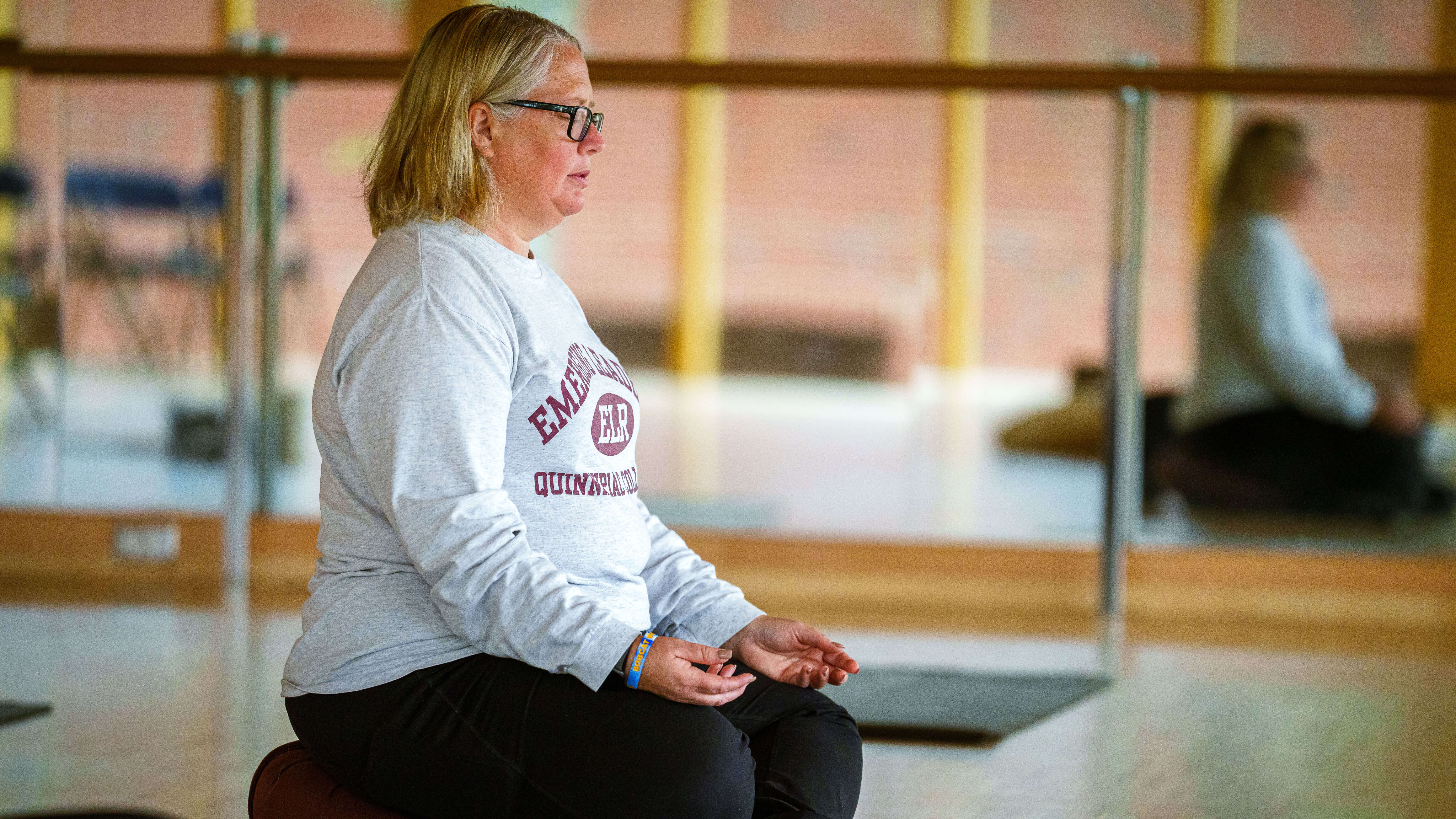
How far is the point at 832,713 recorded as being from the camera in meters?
1.58

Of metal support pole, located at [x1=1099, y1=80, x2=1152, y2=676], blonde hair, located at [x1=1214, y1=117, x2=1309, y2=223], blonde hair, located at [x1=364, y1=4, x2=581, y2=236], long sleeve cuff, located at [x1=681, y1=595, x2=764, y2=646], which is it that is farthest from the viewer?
blonde hair, located at [x1=1214, y1=117, x2=1309, y2=223]

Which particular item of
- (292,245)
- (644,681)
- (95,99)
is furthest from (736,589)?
(95,99)

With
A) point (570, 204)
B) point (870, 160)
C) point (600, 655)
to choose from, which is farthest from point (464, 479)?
point (870, 160)

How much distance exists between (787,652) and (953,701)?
93cm

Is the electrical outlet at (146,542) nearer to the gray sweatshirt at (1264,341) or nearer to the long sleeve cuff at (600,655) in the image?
the gray sweatshirt at (1264,341)

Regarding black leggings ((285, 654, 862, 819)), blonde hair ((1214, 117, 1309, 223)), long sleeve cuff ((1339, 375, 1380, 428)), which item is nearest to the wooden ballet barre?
blonde hair ((1214, 117, 1309, 223))

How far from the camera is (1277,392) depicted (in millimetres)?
3572

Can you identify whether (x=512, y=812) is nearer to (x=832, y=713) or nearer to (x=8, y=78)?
(x=832, y=713)

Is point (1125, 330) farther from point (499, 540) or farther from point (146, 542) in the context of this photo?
point (499, 540)

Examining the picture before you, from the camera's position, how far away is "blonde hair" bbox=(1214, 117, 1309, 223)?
3621 millimetres

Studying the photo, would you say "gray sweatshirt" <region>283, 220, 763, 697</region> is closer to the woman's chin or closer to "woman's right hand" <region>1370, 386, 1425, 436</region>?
the woman's chin

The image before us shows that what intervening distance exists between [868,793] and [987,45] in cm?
399

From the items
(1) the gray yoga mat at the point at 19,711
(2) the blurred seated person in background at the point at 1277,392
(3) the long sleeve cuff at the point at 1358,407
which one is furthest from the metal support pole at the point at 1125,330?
(1) the gray yoga mat at the point at 19,711

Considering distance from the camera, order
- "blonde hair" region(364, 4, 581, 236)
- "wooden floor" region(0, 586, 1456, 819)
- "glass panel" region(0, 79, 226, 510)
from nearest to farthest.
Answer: "blonde hair" region(364, 4, 581, 236) → "wooden floor" region(0, 586, 1456, 819) → "glass panel" region(0, 79, 226, 510)
